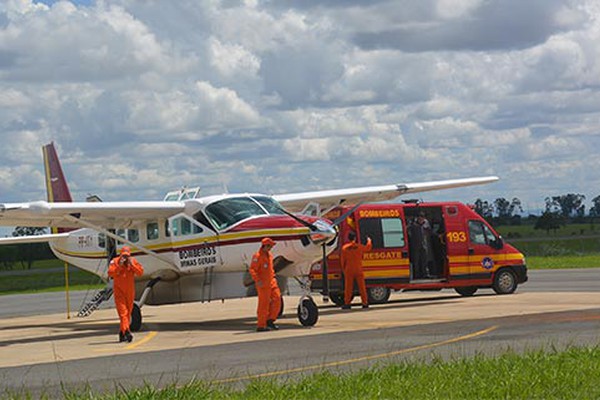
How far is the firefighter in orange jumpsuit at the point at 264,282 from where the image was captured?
20656 millimetres

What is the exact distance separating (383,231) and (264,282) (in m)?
6.95

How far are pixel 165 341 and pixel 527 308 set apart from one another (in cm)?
800

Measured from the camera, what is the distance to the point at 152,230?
2505 cm

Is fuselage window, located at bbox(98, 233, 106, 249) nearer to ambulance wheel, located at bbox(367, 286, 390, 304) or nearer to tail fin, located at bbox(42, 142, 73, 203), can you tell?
tail fin, located at bbox(42, 142, 73, 203)

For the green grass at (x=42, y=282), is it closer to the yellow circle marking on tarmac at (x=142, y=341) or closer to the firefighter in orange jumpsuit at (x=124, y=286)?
the yellow circle marking on tarmac at (x=142, y=341)

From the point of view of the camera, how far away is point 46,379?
14.1m

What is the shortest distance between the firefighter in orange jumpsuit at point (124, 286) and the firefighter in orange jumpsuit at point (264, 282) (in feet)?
7.36

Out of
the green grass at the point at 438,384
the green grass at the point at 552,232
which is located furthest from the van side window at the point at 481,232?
the green grass at the point at 552,232

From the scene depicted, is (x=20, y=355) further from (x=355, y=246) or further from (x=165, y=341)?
→ (x=355, y=246)

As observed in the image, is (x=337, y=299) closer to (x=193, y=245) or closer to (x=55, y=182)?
(x=193, y=245)

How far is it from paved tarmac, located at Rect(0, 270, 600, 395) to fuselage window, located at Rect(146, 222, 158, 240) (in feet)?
7.03

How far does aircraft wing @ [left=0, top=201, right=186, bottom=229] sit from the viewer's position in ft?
74.3

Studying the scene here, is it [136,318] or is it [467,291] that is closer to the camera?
[136,318]

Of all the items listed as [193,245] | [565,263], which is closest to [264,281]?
[193,245]
